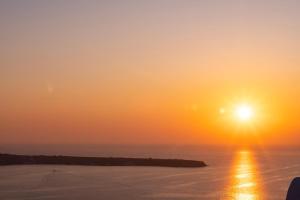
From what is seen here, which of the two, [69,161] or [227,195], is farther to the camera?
[69,161]

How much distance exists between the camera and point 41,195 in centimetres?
4028

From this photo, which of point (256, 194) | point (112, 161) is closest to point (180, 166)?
point (112, 161)

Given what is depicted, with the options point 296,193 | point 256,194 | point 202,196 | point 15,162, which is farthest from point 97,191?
point 15,162

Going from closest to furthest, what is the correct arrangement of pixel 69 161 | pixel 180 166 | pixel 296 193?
1. pixel 296 193
2. pixel 69 161
3. pixel 180 166

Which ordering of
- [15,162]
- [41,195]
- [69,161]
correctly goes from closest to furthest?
1. [41,195]
2. [15,162]
3. [69,161]

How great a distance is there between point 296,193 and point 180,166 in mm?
90600

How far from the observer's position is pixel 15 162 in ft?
278

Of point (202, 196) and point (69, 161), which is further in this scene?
point (69, 161)

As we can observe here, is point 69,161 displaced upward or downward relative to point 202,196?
upward

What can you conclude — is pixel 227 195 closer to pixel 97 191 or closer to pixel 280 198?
pixel 280 198

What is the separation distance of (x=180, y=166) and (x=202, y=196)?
57.1m

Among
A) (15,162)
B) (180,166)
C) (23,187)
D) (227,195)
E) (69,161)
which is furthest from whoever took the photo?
(180,166)

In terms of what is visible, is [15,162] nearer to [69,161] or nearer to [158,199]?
[69,161]

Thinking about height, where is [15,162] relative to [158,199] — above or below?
above
